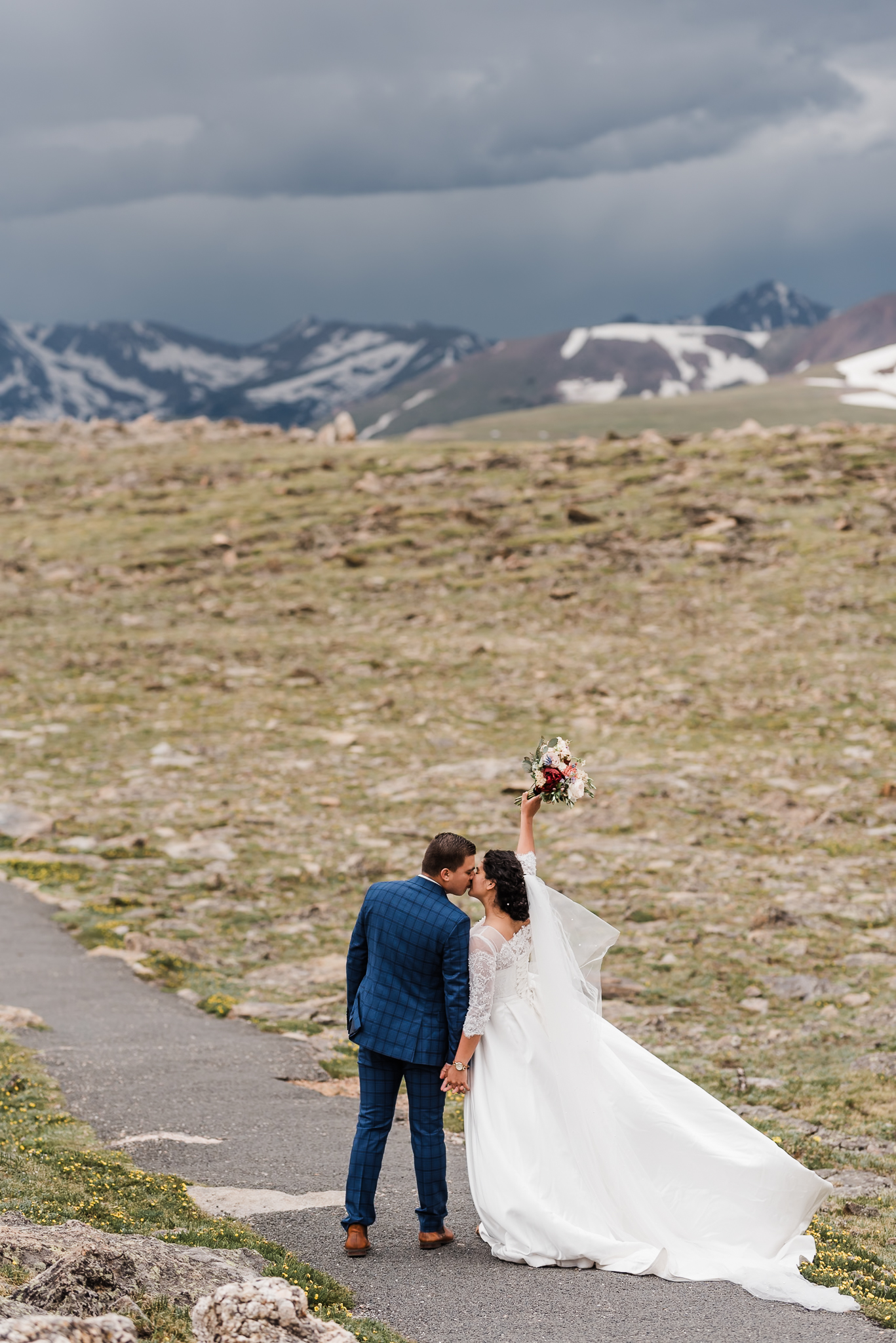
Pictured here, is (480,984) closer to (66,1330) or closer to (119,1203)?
(119,1203)

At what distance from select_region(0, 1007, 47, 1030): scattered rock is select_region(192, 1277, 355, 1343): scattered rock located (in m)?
8.50

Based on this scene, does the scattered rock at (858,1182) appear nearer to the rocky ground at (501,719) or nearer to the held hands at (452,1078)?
the rocky ground at (501,719)

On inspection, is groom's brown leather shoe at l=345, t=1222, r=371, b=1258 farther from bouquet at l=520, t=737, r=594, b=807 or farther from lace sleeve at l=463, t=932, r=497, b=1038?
bouquet at l=520, t=737, r=594, b=807

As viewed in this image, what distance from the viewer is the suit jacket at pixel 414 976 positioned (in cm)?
869

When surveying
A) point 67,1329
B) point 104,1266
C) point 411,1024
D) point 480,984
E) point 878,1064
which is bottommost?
point 878,1064

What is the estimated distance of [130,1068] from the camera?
42.5ft

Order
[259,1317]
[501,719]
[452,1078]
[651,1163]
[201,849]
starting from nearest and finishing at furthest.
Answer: [259,1317] < [452,1078] < [651,1163] < [201,849] < [501,719]

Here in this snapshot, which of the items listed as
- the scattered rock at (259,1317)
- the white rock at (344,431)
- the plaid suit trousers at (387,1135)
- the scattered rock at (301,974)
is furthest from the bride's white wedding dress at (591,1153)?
the white rock at (344,431)

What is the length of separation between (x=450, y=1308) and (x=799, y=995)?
944 centimetres

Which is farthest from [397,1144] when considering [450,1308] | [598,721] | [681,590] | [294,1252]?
[681,590]

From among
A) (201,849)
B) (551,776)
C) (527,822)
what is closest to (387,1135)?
(527,822)

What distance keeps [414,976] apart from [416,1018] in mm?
307

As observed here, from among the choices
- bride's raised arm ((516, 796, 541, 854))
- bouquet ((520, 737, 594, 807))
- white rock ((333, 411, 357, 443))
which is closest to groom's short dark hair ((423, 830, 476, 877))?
bride's raised arm ((516, 796, 541, 854))

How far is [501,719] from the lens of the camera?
29.6 metres
